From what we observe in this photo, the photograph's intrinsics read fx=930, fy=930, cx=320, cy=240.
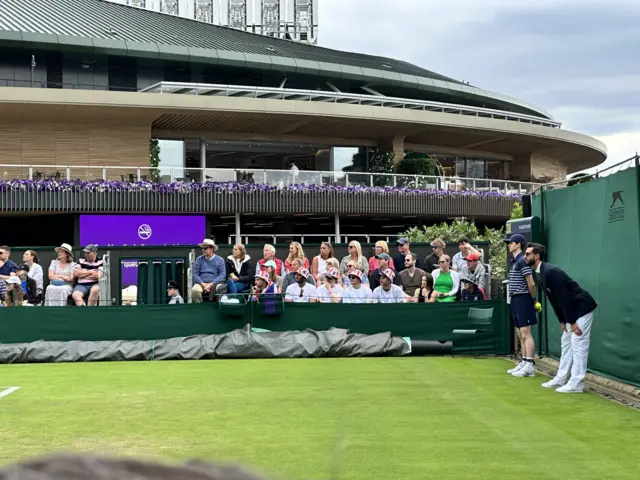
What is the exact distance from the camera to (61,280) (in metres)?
18.1

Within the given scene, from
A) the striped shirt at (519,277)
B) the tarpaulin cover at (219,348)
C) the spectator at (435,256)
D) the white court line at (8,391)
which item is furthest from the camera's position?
the spectator at (435,256)

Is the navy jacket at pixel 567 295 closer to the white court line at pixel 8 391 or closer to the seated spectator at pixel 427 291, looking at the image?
the seated spectator at pixel 427 291

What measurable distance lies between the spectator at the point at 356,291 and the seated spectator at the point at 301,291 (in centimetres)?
62

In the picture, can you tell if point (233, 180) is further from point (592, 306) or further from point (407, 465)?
point (407, 465)

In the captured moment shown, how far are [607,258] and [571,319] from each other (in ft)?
4.62

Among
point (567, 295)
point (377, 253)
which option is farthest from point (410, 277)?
point (567, 295)

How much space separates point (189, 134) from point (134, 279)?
2433 centimetres

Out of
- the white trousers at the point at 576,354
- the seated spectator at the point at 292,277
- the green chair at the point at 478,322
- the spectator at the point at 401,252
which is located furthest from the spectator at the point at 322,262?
the white trousers at the point at 576,354

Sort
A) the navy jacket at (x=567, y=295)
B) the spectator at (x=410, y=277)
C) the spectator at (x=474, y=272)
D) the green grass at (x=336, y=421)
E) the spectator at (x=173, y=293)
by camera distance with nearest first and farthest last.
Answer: the green grass at (x=336, y=421)
the navy jacket at (x=567, y=295)
the spectator at (x=474, y=272)
the spectator at (x=410, y=277)
the spectator at (x=173, y=293)

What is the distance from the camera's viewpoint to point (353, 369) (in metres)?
14.3

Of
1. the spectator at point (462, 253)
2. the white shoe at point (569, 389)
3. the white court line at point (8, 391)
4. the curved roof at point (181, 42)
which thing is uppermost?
the curved roof at point (181, 42)

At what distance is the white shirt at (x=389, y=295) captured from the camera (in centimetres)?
1761

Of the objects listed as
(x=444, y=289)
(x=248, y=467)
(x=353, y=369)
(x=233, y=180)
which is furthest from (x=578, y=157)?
(x=248, y=467)

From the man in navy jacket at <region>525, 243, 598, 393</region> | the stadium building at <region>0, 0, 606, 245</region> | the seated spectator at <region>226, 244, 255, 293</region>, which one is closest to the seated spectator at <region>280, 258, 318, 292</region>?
the seated spectator at <region>226, 244, 255, 293</region>
